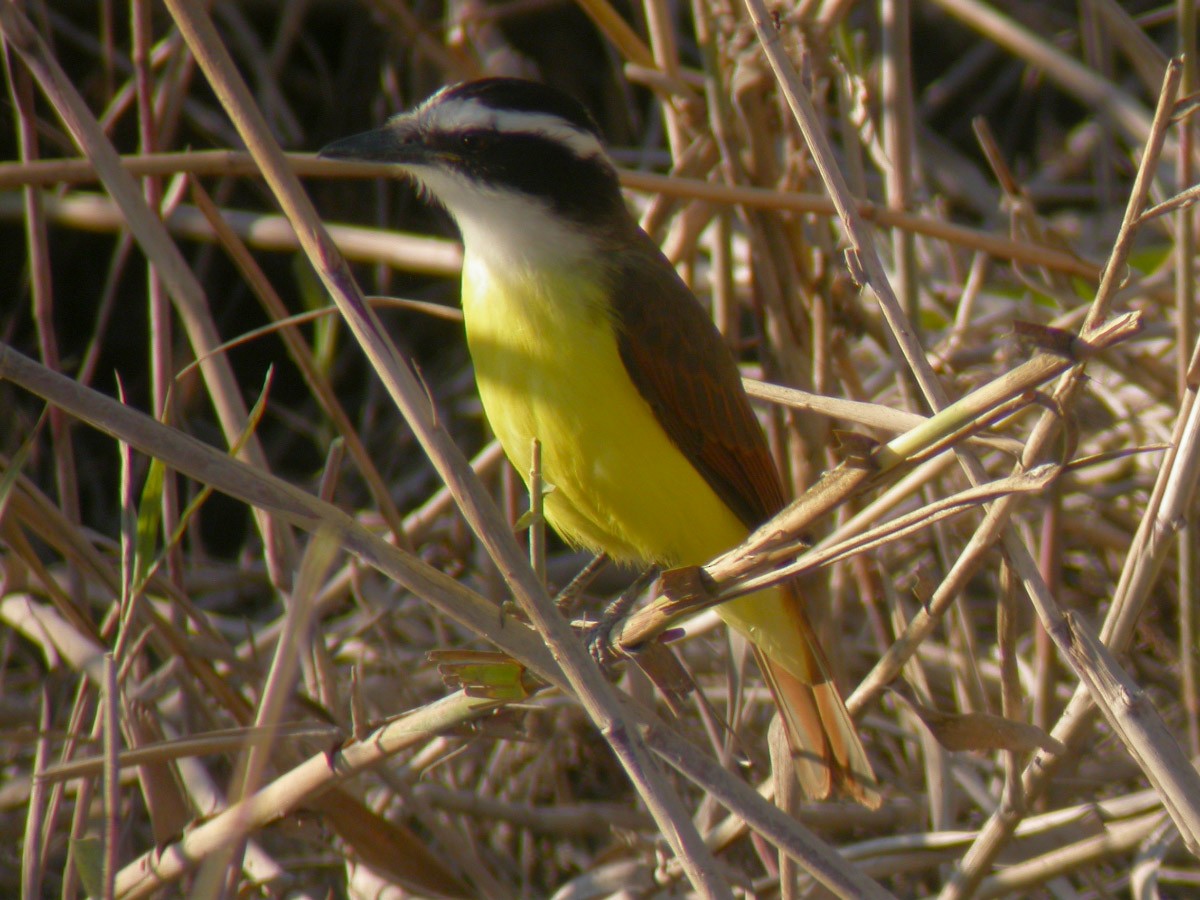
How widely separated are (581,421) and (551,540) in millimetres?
2213

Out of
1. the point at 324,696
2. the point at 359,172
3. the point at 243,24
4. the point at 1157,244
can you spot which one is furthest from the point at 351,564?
the point at 1157,244

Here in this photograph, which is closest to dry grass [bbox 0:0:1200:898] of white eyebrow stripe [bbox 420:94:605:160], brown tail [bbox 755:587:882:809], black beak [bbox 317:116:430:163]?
brown tail [bbox 755:587:882:809]

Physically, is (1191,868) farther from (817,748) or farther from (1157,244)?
(1157,244)

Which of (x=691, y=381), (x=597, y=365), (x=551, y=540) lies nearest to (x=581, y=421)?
(x=597, y=365)

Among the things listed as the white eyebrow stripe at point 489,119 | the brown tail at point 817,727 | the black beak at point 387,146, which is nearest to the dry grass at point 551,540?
the brown tail at point 817,727

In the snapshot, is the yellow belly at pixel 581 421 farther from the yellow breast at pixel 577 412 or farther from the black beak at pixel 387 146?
the black beak at pixel 387 146

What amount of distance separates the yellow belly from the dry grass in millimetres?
282

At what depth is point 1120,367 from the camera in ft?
11.8

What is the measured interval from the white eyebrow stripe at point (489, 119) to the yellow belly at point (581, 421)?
11.8 inches

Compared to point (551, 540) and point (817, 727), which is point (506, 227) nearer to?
point (817, 727)

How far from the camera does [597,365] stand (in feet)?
8.76

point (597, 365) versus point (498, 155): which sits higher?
point (498, 155)

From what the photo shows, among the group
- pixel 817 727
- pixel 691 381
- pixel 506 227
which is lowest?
pixel 817 727

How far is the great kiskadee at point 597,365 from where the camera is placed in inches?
105
